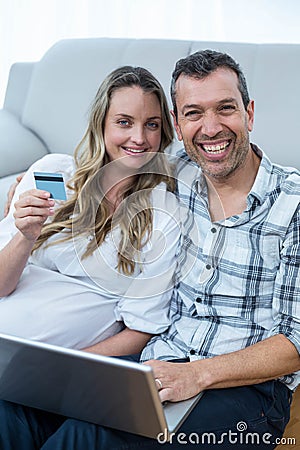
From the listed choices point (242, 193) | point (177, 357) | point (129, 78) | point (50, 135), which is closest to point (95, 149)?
point (129, 78)

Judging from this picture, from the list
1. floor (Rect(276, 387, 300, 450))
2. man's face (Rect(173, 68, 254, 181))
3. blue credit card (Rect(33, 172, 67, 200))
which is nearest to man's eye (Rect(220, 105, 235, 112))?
man's face (Rect(173, 68, 254, 181))

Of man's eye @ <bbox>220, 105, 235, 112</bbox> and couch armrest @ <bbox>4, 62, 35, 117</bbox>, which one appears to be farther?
couch armrest @ <bbox>4, 62, 35, 117</bbox>

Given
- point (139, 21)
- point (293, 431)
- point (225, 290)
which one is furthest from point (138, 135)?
point (139, 21)

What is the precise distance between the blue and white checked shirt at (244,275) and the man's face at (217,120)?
69 millimetres

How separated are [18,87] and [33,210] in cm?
130

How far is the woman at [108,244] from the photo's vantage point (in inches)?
56.5

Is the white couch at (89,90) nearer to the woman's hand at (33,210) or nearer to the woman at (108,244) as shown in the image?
the woman at (108,244)

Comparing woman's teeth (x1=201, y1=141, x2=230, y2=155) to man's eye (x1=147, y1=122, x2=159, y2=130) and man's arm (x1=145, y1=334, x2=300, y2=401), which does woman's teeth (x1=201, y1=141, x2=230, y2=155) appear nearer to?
man's eye (x1=147, y1=122, x2=159, y2=130)

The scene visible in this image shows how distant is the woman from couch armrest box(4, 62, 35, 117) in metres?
1.03

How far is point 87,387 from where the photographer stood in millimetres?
1041

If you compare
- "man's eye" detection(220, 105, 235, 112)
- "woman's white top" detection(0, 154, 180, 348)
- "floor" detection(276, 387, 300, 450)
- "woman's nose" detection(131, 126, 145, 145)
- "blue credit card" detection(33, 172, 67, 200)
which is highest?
"man's eye" detection(220, 105, 235, 112)

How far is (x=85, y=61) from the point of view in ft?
7.59

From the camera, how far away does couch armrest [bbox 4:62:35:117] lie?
2525 millimetres

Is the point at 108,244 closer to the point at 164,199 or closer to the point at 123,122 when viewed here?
the point at 164,199
